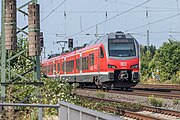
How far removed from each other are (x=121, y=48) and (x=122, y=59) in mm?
852

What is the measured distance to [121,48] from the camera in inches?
1123

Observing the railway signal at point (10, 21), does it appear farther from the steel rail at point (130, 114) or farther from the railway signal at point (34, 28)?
the steel rail at point (130, 114)

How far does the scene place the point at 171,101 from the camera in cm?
2161

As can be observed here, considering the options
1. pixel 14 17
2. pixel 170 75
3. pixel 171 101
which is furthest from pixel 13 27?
pixel 170 75

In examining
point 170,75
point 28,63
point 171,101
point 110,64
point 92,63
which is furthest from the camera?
point 170,75

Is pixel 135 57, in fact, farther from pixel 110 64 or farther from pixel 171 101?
pixel 171 101

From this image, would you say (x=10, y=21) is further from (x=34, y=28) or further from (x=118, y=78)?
(x=118, y=78)

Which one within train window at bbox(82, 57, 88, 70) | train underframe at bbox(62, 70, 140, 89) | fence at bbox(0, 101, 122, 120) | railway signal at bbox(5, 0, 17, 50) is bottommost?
fence at bbox(0, 101, 122, 120)

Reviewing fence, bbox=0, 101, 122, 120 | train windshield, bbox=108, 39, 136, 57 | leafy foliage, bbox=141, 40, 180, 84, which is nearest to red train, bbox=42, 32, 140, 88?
train windshield, bbox=108, 39, 136, 57

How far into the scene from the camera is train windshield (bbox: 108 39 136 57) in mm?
28156

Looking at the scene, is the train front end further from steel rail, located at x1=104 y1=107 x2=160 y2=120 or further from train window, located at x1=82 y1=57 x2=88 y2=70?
steel rail, located at x1=104 y1=107 x2=160 y2=120

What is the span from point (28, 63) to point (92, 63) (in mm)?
10474

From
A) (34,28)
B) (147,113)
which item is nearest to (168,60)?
(147,113)

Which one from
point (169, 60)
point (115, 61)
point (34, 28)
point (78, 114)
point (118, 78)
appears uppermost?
point (169, 60)
